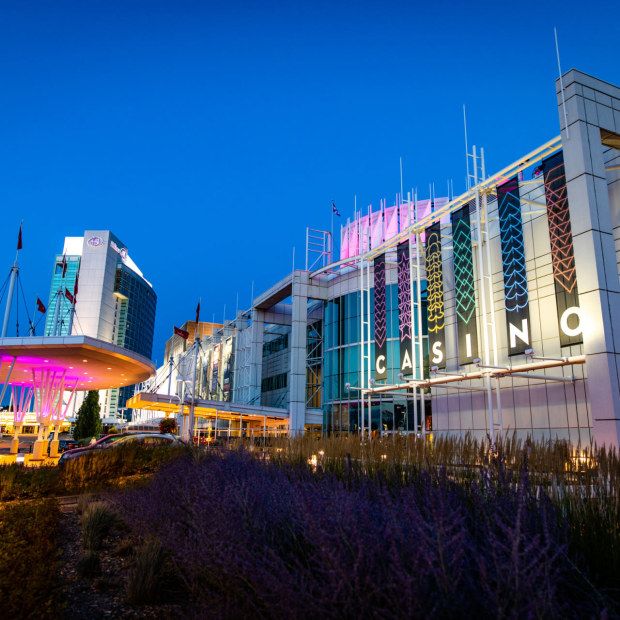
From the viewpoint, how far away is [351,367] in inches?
1421

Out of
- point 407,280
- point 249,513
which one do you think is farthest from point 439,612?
point 407,280

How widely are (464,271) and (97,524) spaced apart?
53.9 ft

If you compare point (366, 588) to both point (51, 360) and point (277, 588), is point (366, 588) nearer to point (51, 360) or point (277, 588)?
point (277, 588)

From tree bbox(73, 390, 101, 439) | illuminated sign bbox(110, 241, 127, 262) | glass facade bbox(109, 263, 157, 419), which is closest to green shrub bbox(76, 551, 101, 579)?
tree bbox(73, 390, 101, 439)

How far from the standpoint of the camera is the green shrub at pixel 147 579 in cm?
517

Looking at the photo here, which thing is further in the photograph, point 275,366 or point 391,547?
point 275,366

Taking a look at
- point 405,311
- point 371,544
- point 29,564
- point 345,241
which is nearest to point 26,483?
point 29,564

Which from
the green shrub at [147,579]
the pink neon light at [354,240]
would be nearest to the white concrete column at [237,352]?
the pink neon light at [354,240]

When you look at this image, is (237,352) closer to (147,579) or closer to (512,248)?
(512,248)

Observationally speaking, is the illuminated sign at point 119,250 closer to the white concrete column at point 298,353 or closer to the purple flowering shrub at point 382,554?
the white concrete column at point 298,353

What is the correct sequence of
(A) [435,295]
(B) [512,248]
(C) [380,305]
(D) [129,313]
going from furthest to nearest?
(D) [129,313], (C) [380,305], (A) [435,295], (B) [512,248]

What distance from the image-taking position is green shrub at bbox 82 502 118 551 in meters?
7.61

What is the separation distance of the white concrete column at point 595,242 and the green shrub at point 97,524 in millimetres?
11925

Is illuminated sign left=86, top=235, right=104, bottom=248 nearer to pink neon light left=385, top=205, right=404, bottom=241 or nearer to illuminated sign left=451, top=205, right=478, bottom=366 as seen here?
pink neon light left=385, top=205, right=404, bottom=241
